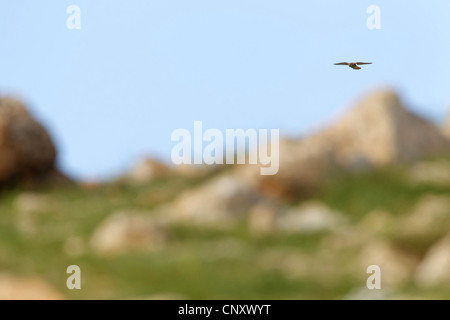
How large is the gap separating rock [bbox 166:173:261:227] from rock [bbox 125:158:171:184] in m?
3.83

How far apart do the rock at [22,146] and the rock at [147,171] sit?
8.08 feet

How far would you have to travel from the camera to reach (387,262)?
13742mm

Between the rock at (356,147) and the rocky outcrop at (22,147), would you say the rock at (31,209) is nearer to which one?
the rocky outcrop at (22,147)

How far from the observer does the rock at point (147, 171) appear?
23.5 metres

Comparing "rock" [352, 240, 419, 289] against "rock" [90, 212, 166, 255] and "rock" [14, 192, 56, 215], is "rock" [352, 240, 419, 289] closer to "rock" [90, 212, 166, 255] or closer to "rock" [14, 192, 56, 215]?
"rock" [90, 212, 166, 255]

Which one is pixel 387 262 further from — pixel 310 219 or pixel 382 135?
pixel 382 135

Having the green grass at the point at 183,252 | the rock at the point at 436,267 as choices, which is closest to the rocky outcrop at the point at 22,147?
the green grass at the point at 183,252

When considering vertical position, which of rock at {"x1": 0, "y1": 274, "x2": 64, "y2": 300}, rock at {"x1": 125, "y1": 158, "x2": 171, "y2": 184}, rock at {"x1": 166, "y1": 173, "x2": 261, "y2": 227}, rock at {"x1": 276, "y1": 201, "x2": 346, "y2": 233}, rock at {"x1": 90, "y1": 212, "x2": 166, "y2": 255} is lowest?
rock at {"x1": 0, "y1": 274, "x2": 64, "y2": 300}

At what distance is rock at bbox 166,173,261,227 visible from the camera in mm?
17922

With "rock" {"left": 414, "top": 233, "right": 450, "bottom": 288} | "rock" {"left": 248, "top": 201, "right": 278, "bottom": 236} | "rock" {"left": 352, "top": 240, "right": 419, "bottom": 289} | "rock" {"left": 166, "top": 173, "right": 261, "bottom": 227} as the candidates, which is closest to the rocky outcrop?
"rock" {"left": 166, "top": 173, "right": 261, "bottom": 227}
